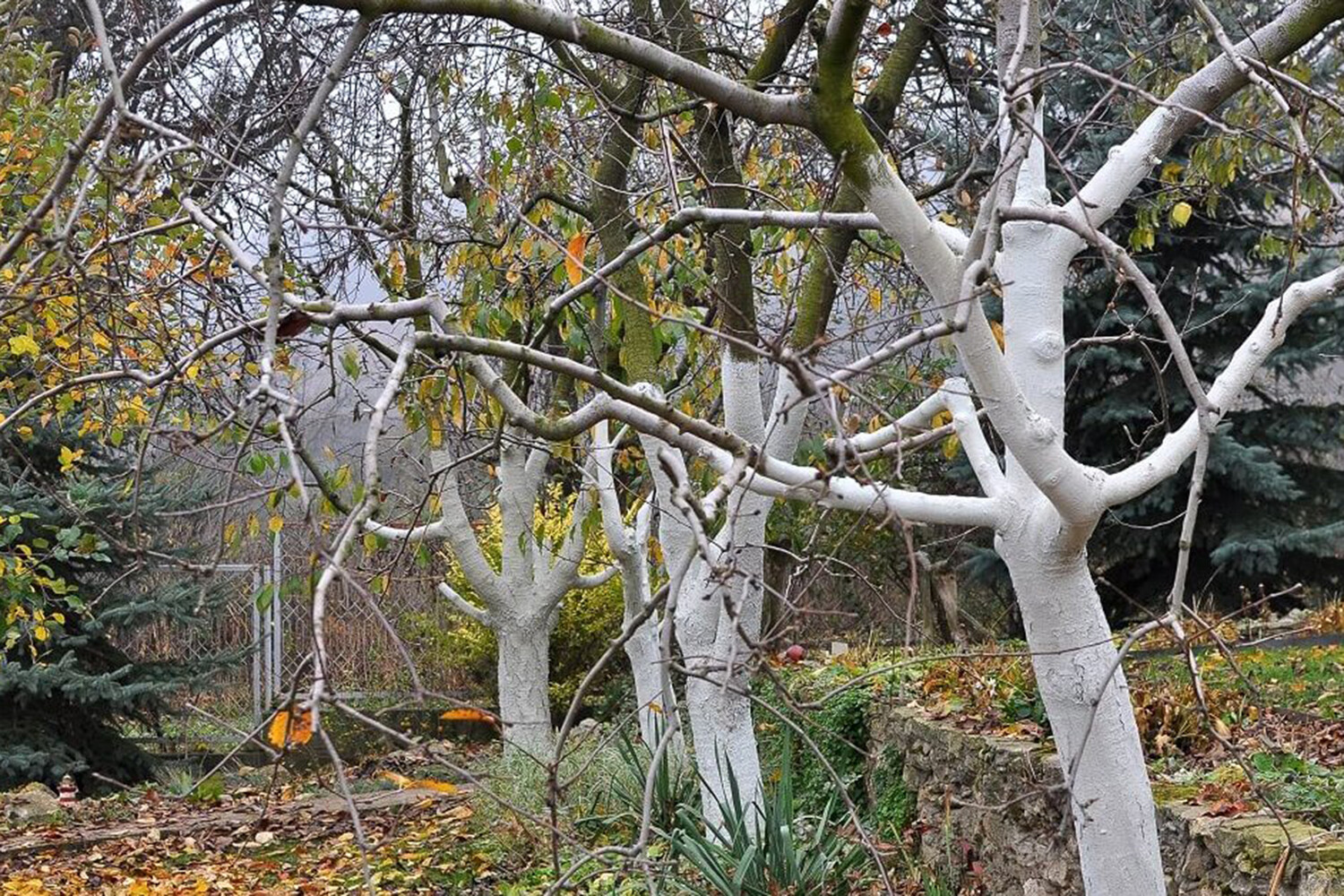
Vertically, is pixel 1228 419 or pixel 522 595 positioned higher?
pixel 1228 419

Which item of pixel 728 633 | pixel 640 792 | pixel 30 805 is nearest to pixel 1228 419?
pixel 640 792

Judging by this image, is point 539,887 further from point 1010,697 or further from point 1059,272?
point 1059,272

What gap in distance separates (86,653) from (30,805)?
6.39ft

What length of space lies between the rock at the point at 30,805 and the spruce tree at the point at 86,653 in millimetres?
383

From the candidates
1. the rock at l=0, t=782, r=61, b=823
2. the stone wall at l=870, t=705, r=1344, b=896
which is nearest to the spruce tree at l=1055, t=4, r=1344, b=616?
the stone wall at l=870, t=705, r=1344, b=896

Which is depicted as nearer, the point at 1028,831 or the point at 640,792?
the point at 1028,831

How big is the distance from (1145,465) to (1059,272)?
1.98 feet

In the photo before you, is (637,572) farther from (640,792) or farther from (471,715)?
(471,715)

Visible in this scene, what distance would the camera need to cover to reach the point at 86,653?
1081cm

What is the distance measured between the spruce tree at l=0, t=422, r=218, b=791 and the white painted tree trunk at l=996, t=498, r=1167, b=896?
752 cm

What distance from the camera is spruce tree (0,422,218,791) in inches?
392

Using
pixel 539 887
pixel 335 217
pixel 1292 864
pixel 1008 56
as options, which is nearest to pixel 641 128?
pixel 335 217

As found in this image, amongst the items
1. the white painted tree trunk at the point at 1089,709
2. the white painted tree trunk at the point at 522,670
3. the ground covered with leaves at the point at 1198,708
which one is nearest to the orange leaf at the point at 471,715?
the ground covered with leaves at the point at 1198,708

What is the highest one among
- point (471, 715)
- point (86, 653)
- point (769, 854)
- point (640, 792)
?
point (86, 653)
